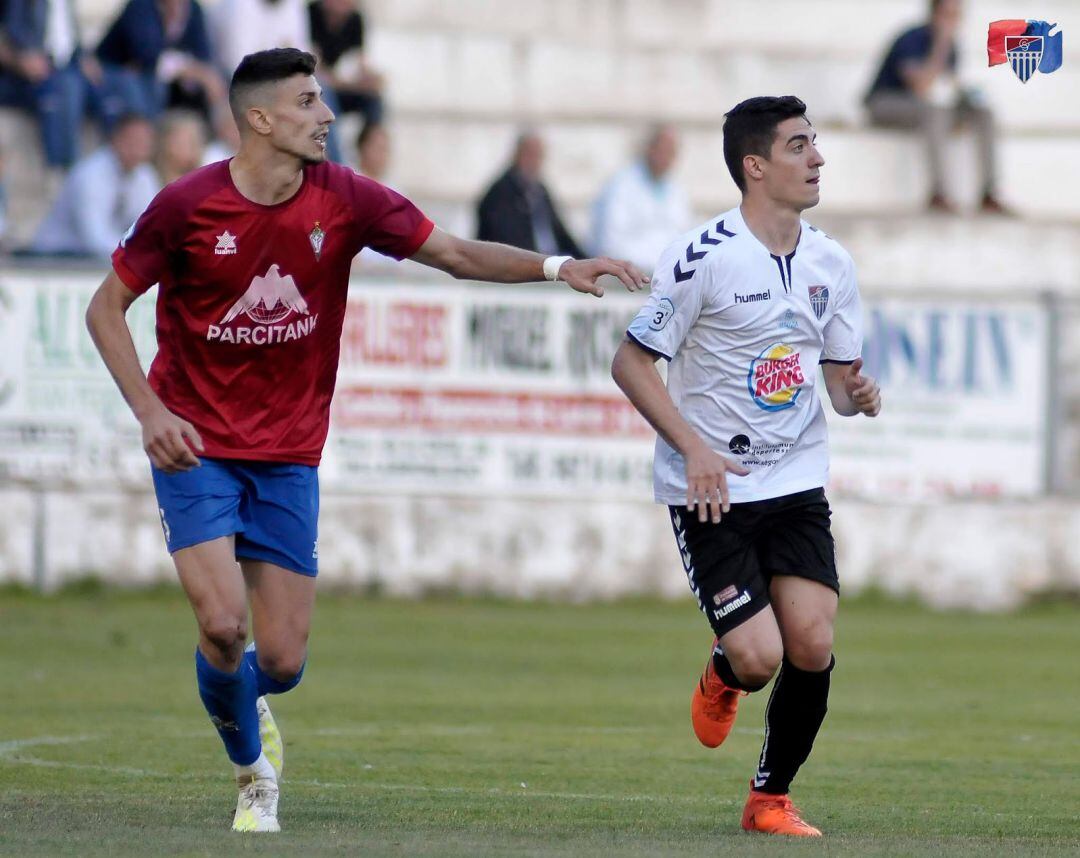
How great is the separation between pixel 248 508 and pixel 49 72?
35.7 ft

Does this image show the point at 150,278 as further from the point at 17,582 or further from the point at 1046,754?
the point at 17,582

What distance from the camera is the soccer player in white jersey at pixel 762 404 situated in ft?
23.6

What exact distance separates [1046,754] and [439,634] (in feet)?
18.4

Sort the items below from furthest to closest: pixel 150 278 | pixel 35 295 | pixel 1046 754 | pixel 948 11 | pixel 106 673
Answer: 1. pixel 948 11
2. pixel 35 295
3. pixel 106 673
4. pixel 1046 754
5. pixel 150 278

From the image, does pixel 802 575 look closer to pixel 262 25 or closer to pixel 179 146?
pixel 179 146

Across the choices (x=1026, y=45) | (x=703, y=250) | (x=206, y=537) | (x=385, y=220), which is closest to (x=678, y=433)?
(x=703, y=250)

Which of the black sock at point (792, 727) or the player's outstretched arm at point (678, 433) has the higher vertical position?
the player's outstretched arm at point (678, 433)

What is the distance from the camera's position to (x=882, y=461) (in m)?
16.3

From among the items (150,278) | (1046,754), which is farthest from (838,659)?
(150,278)

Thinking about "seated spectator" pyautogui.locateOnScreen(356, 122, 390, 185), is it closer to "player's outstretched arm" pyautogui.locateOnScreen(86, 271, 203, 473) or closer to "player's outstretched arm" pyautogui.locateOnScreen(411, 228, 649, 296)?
"player's outstretched arm" pyautogui.locateOnScreen(411, 228, 649, 296)

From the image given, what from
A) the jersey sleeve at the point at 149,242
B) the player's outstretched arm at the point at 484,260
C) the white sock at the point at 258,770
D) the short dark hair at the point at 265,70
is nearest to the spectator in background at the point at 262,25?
the short dark hair at the point at 265,70

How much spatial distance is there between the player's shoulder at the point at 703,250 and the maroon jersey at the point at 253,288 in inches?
34.0

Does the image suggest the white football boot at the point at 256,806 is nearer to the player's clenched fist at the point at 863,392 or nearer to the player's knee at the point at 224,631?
the player's knee at the point at 224,631

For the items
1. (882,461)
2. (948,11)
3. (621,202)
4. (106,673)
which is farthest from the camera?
(948,11)
